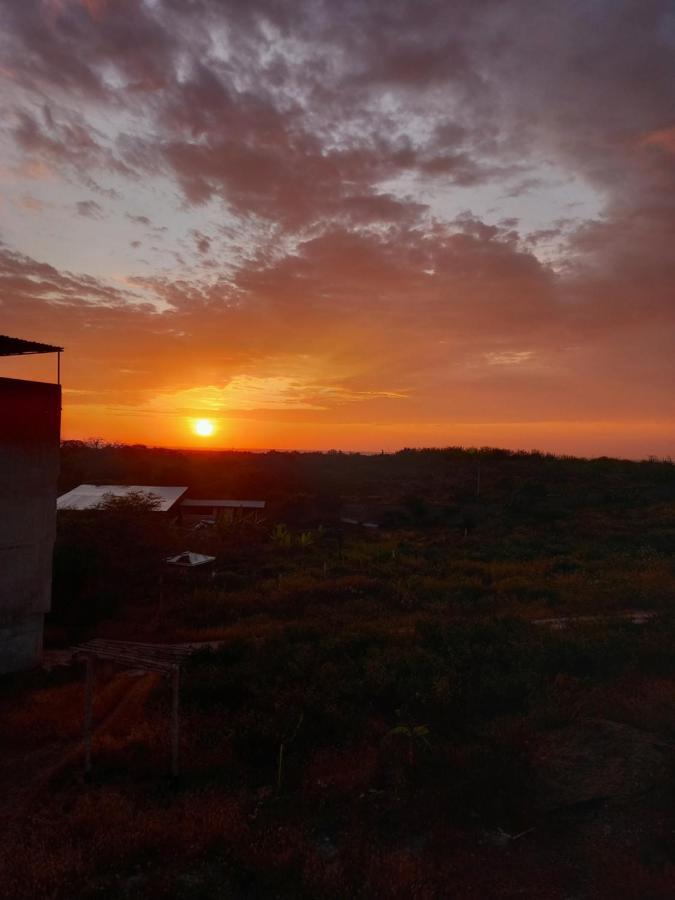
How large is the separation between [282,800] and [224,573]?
15722 millimetres

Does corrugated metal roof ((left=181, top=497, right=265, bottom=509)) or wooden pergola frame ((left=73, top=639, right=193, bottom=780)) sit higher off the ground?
corrugated metal roof ((left=181, top=497, right=265, bottom=509))

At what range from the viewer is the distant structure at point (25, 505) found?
13555 mm

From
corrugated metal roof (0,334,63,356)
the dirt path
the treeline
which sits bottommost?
the dirt path

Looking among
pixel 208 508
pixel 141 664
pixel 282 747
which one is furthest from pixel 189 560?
pixel 208 508

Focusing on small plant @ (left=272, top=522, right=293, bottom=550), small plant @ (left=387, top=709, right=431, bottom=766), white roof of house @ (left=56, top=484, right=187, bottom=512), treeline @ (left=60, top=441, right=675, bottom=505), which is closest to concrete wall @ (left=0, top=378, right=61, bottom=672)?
small plant @ (left=387, top=709, right=431, bottom=766)

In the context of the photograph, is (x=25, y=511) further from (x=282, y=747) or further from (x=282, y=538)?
(x=282, y=538)

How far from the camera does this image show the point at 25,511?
547 inches

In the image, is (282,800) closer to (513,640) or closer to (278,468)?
(513,640)

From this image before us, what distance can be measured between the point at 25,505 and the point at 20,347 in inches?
140

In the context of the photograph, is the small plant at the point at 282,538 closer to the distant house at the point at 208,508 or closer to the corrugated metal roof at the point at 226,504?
the distant house at the point at 208,508

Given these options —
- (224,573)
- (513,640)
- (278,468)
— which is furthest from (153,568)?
(278,468)

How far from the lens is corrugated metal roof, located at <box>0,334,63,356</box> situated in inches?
535

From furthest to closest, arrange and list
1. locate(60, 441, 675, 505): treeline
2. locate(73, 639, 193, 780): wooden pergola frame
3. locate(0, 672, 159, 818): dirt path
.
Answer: locate(60, 441, 675, 505): treeline < locate(0, 672, 159, 818): dirt path < locate(73, 639, 193, 780): wooden pergola frame

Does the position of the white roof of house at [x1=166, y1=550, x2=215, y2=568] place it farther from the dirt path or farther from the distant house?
the distant house
